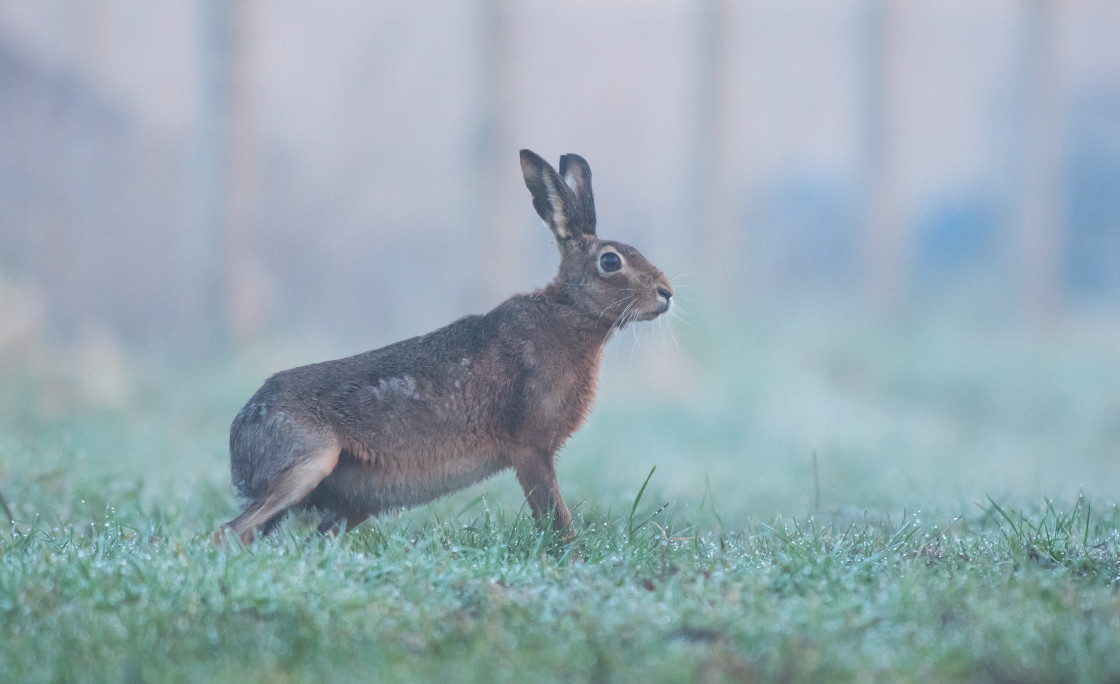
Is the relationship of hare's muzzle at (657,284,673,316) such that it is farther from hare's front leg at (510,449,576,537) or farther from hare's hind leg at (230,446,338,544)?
hare's hind leg at (230,446,338,544)

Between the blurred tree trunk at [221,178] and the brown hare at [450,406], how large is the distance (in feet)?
29.3

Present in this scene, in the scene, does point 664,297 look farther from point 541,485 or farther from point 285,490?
point 285,490

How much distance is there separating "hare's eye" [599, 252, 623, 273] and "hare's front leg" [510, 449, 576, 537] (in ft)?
3.07

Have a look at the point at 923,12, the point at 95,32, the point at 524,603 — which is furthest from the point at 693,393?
the point at 923,12

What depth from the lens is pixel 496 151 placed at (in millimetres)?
14453

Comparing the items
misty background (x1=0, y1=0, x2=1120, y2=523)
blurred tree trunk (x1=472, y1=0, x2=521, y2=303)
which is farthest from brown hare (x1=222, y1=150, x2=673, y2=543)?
blurred tree trunk (x1=472, y1=0, x2=521, y2=303)

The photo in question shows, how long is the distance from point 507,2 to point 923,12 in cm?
1326

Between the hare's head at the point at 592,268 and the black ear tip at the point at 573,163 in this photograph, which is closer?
the hare's head at the point at 592,268

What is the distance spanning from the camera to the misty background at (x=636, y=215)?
11.5m

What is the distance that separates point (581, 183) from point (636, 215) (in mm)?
16604

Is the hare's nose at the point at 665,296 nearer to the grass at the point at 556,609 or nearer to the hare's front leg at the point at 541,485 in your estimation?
the hare's front leg at the point at 541,485

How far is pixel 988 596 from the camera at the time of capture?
11.6 feet

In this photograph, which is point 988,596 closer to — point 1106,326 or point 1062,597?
point 1062,597

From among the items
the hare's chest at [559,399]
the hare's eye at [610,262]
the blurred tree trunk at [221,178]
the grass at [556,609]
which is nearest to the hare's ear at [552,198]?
the hare's eye at [610,262]
